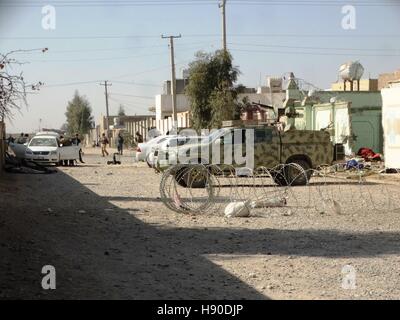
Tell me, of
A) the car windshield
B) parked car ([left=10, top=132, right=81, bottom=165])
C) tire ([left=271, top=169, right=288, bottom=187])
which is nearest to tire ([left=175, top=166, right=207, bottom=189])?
tire ([left=271, top=169, right=288, bottom=187])

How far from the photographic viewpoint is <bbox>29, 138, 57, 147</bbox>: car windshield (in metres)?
29.2

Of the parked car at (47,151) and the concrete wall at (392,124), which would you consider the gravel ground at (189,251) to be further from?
the parked car at (47,151)

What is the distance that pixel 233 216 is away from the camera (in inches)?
466

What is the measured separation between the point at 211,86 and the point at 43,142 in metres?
10.4

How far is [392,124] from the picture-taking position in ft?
71.3

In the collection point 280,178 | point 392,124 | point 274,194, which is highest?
point 392,124

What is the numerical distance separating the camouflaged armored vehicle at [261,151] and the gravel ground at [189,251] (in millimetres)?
3981

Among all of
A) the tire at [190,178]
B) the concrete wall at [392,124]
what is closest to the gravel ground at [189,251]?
the tire at [190,178]

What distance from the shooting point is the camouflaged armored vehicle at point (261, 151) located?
1783 cm

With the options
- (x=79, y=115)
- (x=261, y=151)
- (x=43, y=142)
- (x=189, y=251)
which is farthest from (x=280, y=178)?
(x=79, y=115)

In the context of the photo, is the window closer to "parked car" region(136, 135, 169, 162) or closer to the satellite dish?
"parked car" region(136, 135, 169, 162)

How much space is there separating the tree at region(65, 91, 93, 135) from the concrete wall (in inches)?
3258

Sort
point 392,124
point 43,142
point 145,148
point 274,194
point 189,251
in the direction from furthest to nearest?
point 145,148
point 43,142
point 392,124
point 274,194
point 189,251

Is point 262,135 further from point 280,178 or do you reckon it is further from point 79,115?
point 79,115
